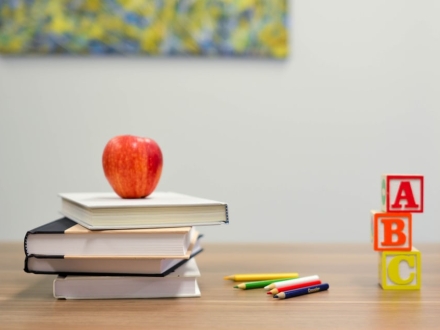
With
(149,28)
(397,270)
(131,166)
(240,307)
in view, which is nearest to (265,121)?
(149,28)

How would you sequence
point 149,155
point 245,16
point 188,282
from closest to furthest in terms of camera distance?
1. point 188,282
2. point 149,155
3. point 245,16

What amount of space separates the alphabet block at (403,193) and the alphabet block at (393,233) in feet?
0.05

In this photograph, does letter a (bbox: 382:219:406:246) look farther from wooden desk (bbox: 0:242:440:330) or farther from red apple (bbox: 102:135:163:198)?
red apple (bbox: 102:135:163:198)

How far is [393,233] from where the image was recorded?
731 millimetres

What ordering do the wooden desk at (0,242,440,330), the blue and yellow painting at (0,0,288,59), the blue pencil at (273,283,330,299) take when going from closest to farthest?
the wooden desk at (0,242,440,330), the blue pencil at (273,283,330,299), the blue and yellow painting at (0,0,288,59)

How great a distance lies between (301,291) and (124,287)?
228mm

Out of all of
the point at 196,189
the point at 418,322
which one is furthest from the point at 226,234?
the point at 418,322

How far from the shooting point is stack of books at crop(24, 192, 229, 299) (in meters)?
0.66

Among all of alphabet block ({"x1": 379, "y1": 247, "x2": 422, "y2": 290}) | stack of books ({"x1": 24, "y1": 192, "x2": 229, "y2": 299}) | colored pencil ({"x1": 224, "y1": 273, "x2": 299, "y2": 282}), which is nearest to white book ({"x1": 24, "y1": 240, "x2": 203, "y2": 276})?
stack of books ({"x1": 24, "y1": 192, "x2": 229, "y2": 299})

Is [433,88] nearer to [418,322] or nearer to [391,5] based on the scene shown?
[391,5]

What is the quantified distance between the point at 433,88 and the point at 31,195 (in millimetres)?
1674

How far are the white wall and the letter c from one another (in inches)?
54.0

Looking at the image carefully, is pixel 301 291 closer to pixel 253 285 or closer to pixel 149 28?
pixel 253 285

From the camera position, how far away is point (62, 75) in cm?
209
